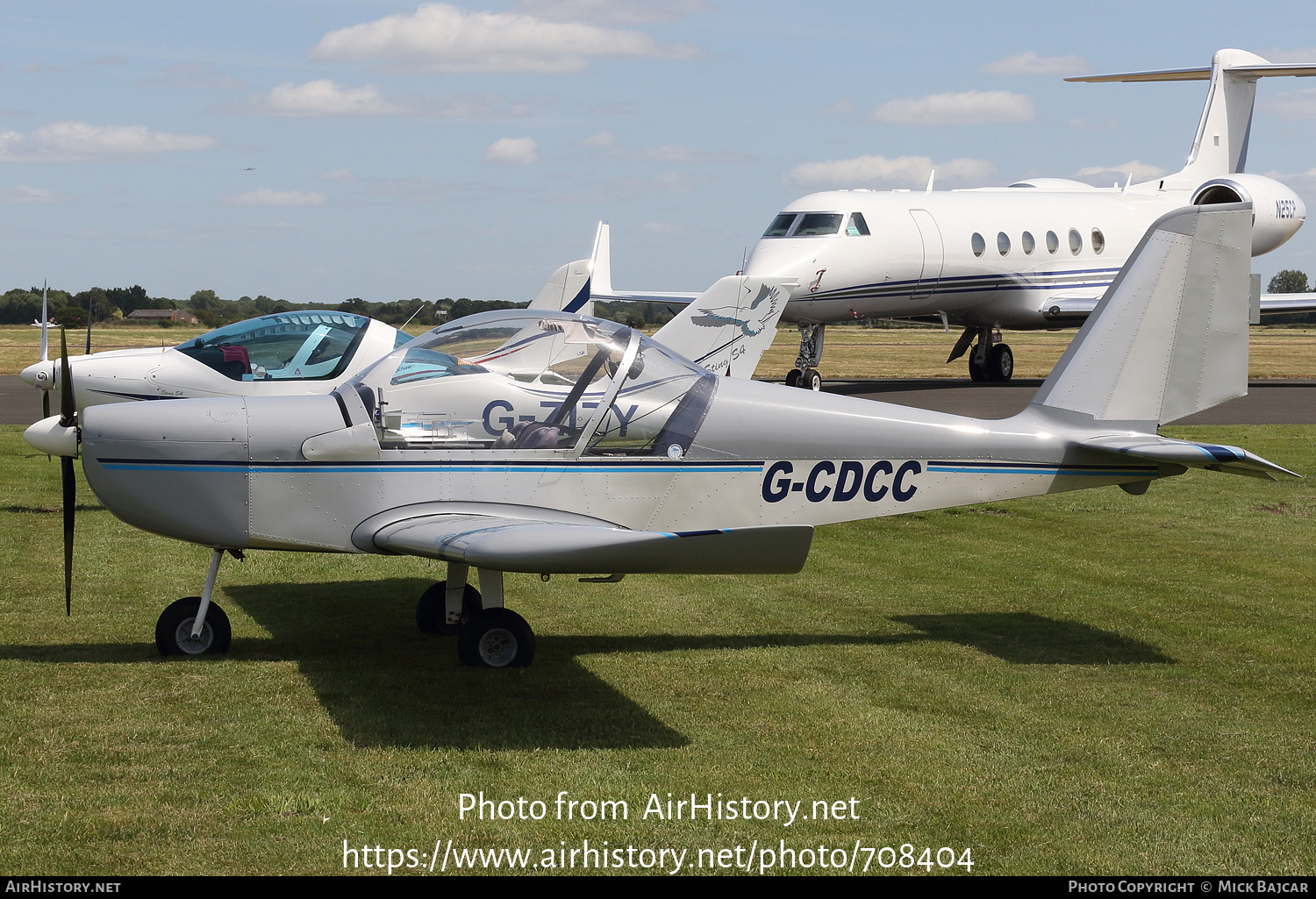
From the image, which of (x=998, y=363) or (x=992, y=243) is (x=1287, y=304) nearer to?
(x=998, y=363)

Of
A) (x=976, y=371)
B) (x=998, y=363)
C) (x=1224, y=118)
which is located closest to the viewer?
(x=998, y=363)

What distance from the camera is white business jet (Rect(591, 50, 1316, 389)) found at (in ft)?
82.3

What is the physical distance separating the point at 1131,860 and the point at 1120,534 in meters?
7.82

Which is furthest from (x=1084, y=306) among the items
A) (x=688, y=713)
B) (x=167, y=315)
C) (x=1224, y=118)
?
(x=167, y=315)

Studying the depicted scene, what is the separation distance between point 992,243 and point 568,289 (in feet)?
44.0

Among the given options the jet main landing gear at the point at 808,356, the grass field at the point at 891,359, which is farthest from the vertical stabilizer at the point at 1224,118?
the jet main landing gear at the point at 808,356

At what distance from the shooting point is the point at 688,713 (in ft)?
20.4

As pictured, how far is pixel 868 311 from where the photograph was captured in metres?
26.0

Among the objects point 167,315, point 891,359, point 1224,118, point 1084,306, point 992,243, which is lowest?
point 891,359

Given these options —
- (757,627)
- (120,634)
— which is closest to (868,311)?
(757,627)

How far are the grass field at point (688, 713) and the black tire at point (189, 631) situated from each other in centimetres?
16

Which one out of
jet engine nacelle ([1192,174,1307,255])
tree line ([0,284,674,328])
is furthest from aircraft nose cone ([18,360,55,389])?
jet engine nacelle ([1192,174,1307,255])

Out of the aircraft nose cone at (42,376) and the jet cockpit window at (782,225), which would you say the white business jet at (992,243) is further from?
the aircraft nose cone at (42,376)

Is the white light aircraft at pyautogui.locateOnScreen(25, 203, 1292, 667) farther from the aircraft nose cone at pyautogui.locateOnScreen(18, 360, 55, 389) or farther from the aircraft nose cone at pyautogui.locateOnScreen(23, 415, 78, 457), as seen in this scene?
the aircraft nose cone at pyautogui.locateOnScreen(18, 360, 55, 389)
